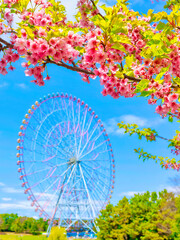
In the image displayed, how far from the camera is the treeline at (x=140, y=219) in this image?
2156 centimetres

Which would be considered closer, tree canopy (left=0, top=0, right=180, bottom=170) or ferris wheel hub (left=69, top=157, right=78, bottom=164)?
tree canopy (left=0, top=0, right=180, bottom=170)

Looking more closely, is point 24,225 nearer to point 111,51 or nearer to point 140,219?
point 140,219

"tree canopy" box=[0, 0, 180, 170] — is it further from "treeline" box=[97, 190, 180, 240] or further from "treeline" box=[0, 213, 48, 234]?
"treeline" box=[0, 213, 48, 234]

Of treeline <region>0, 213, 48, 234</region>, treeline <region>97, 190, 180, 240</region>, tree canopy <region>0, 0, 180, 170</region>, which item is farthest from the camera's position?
treeline <region>0, 213, 48, 234</region>

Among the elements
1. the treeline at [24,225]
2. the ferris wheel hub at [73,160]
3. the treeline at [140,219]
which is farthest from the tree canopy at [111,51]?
the treeline at [24,225]

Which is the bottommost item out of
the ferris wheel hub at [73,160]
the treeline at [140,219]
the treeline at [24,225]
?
the treeline at [24,225]

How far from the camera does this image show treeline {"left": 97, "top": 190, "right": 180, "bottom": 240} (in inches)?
849

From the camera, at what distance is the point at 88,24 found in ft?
13.6

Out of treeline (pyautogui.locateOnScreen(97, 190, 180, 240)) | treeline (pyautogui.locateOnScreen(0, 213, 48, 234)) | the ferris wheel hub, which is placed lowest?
treeline (pyautogui.locateOnScreen(0, 213, 48, 234))

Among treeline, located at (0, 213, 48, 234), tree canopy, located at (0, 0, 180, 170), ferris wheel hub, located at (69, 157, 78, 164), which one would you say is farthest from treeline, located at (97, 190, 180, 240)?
treeline, located at (0, 213, 48, 234)

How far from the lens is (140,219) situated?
22.7 m

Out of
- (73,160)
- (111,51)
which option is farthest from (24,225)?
(111,51)

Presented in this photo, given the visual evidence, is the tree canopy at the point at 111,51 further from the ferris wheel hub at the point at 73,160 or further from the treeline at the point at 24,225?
the treeline at the point at 24,225

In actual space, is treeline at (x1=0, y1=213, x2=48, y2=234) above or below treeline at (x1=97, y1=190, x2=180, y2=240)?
below
